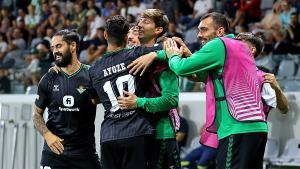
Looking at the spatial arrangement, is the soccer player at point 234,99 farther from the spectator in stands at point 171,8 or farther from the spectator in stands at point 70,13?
the spectator in stands at point 70,13

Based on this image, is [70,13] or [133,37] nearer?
[133,37]

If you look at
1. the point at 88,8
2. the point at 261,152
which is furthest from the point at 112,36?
the point at 88,8

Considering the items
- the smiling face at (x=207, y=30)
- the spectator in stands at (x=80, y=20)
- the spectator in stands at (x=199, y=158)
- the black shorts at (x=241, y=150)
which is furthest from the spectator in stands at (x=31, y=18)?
the black shorts at (x=241, y=150)

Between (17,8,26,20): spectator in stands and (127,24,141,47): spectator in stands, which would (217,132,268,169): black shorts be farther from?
(17,8,26,20): spectator in stands

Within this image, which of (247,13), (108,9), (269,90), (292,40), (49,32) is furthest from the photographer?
(49,32)

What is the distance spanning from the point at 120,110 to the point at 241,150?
1013 mm

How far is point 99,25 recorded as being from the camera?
16.5m

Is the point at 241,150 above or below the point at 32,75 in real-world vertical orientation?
below

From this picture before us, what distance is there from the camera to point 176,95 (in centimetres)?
554

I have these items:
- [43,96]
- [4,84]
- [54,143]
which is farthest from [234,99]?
[4,84]

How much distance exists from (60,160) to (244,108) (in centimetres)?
201

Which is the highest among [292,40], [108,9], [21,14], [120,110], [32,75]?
[21,14]

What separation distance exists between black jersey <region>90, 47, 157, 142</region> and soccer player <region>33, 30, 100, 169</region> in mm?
741

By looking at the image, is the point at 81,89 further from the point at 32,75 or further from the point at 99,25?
the point at 99,25
